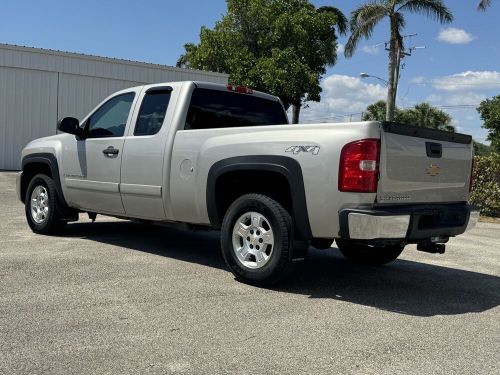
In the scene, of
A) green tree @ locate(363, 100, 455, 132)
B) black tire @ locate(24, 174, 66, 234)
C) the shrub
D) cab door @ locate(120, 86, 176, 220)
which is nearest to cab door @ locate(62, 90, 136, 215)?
cab door @ locate(120, 86, 176, 220)

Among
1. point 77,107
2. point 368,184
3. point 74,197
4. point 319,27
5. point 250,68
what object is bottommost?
point 74,197

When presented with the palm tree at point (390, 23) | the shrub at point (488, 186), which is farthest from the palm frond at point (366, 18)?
the shrub at point (488, 186)

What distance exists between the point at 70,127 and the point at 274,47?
2408 centimetres

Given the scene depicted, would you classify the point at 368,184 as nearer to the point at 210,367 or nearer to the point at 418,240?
the point at 418,240

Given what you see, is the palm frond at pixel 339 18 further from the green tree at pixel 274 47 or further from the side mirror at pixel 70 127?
the side mirror at pixel 70 127

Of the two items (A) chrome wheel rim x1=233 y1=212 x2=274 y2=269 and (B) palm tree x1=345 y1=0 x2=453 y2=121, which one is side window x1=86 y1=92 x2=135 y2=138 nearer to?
(A) chrome wheel rim x1=233 y1=212 x2=274 y2=269

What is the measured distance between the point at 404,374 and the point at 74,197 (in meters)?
5.06

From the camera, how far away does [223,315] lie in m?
4.43

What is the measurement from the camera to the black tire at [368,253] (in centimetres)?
659

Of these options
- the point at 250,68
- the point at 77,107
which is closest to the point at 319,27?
the point at 250,68

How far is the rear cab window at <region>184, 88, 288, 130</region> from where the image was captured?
6262mm

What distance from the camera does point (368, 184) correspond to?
468 centimetres

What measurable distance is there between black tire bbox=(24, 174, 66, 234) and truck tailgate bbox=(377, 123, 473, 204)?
4.58 metres

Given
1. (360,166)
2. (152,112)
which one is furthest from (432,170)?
(152,112)
